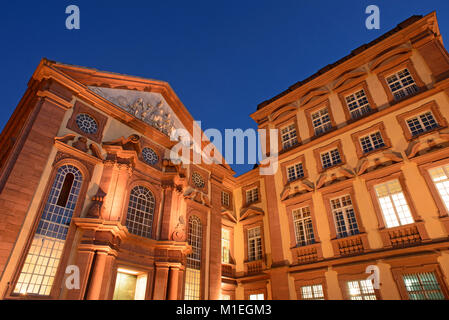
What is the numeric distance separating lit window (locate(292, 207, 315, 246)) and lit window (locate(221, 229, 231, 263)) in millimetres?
6693

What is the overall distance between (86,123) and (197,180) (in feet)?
30.8

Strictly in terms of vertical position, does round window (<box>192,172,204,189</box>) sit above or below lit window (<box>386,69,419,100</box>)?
below

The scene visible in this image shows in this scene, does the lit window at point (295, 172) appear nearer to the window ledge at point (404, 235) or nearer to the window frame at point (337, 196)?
the window frame at point (337, 196)

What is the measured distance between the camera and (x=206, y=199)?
891 inches

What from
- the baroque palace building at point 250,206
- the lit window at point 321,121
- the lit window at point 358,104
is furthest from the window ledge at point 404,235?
the lit window at point 321,121

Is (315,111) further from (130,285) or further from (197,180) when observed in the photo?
(130,285)

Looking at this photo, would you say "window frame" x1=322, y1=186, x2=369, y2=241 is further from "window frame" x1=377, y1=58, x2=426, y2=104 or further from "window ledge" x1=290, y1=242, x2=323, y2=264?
"window frame" x1=377, y1=58, x2=426, y2=104

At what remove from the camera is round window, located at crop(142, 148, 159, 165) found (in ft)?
66.1

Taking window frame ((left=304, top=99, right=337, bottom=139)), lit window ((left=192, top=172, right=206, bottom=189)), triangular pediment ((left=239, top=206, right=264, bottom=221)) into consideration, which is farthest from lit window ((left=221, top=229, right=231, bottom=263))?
window frame ((left=304, top=99, right=337, bottom=139))

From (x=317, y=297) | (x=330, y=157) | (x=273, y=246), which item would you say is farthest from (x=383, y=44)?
(x=317, y=297)

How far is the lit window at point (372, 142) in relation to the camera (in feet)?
57.5
